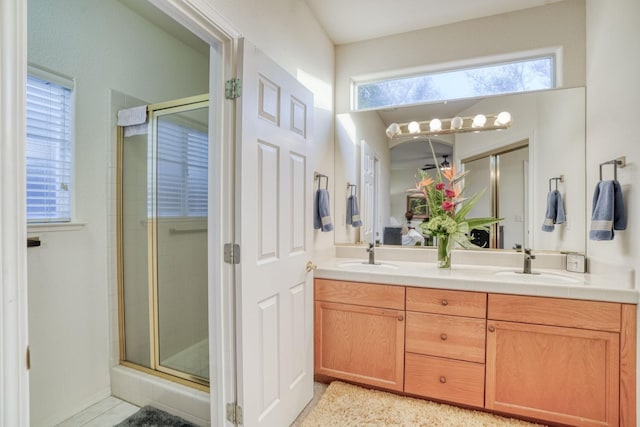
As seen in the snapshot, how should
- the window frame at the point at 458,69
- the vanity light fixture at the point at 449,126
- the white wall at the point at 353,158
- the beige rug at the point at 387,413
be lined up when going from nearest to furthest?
the beige rug at the point at 387,413, the window frame at the point at 458,69, the vanity light fixture at the point at 449,126, the white wall at the point at 353,158

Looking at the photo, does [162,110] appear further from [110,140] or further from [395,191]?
[395,191]

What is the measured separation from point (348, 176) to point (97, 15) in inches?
82.9

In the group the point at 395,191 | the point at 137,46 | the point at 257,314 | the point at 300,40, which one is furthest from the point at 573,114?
the point at 137,46

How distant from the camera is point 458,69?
256 centimetres

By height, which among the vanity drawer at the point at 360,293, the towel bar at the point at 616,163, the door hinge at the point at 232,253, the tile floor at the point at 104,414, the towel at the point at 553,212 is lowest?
the tile floor at the point at 104,414

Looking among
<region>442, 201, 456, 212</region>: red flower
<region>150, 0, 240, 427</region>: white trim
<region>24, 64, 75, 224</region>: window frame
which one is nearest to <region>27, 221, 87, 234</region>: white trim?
<region>24, 64, 75, 224</region>: window frame

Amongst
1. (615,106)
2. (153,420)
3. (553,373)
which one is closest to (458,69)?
(615,106)

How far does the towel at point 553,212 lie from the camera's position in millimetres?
2264

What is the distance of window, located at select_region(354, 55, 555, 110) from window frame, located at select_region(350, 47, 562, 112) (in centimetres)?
1

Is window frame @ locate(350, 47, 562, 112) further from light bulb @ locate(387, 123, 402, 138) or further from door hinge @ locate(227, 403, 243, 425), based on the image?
door hinge @ locate(227, 403, 243, 425)

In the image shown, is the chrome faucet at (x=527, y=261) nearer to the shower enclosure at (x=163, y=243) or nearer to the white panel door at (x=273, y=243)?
the white panel door at (x=273, y=243)

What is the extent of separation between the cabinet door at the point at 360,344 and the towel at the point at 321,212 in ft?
1.80

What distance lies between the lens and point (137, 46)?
92.4 inches

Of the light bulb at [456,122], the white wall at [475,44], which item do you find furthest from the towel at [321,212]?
the light bulb at [456,122]
